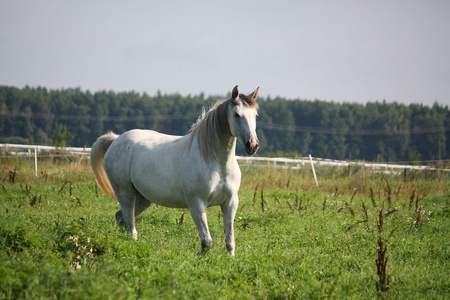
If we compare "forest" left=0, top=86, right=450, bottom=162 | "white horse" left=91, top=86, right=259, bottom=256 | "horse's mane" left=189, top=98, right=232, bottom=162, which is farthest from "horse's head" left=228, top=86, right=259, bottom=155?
"forest" left=0, top=86, right=450, bottom=162

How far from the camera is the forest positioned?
6475cm

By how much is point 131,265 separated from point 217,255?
1.27 metres

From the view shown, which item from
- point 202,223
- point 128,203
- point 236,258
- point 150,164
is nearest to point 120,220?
point 128,203

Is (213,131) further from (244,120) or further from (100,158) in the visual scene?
(100,158)

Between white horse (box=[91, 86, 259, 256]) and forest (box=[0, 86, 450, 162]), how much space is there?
5699cm

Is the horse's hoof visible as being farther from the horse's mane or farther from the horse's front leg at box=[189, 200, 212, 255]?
the horse's mane

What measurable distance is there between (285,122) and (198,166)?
232 feet

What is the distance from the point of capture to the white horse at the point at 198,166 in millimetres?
5230

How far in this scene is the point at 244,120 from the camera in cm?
502

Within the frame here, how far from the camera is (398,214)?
29.2 feet

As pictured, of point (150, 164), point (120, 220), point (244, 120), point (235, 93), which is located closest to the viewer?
point (244, 120)

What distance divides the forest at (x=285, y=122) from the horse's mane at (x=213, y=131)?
57839mm

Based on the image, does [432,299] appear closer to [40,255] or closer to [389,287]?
[389,287]

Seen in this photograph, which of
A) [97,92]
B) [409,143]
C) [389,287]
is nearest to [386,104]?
[409,143]
